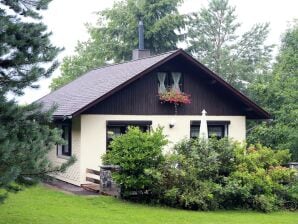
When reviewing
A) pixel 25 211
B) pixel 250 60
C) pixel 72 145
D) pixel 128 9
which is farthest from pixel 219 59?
pixel 25 211

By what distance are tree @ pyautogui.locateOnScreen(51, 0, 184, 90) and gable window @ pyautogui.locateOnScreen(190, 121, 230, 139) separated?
672 inches

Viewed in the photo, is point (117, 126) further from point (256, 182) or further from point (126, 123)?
point (256, 182)

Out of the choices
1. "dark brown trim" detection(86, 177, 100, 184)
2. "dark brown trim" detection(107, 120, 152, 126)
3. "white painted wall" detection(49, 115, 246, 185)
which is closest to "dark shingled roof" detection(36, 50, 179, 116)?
"white painted wall" detection(49, 115, 246, 185)

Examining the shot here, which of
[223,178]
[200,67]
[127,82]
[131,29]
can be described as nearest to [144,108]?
[127,82]

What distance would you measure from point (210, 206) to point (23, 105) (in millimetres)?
6357

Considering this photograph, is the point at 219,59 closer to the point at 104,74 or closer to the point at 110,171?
the point at 104,74

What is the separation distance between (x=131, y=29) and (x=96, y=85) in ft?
58.1

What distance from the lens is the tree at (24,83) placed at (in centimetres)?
970

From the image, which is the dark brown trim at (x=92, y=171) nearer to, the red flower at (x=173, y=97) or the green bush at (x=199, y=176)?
the green bush at (x=199, y=176)

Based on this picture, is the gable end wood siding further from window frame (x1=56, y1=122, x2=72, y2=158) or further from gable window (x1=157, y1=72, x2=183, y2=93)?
window frame (x1=56, y1=122, x2=72, y2=158)

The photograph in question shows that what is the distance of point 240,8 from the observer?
51344 millimetres

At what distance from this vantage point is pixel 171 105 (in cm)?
2009

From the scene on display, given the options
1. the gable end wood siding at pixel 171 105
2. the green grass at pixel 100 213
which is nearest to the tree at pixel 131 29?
the gable end wood siding at pixel 171 105

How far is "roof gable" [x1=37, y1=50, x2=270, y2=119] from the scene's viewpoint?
60.4ft
